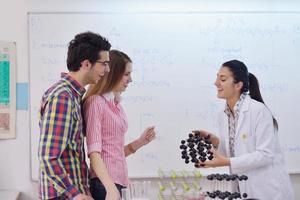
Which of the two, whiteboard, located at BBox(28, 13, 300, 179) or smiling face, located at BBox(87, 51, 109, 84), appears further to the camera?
whiteboard, located at BBox(28, 13, 300, 179)

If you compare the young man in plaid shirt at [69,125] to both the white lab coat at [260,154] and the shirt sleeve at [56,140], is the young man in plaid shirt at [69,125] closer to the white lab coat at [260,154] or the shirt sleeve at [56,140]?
the shirt sleeve at [56,140]

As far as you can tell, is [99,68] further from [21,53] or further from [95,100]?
[21,53]

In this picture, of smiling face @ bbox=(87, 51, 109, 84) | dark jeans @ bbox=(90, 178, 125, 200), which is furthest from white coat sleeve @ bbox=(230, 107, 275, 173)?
smiling face @ bbox=(87, 51, 109, 84)

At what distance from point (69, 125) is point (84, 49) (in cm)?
34

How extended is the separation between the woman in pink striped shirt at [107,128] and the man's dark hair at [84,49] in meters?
0.20

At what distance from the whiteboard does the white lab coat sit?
0.74m

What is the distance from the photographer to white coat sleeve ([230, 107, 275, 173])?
7.63ft

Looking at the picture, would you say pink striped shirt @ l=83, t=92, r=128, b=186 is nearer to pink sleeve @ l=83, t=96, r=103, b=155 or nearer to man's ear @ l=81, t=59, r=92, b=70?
pink sleeve @ l=83, t=96, r=103, b=155

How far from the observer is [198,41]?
322 centimetres

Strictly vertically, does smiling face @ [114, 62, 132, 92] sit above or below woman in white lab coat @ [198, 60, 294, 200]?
above

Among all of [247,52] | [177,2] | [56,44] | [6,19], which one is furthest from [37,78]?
[247,52]

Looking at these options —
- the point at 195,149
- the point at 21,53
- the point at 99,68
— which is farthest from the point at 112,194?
the point at 21,53

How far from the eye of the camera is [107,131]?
6.39ft

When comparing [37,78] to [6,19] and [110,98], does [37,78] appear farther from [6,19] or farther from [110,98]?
[110,98]
